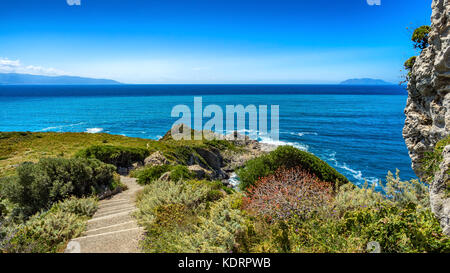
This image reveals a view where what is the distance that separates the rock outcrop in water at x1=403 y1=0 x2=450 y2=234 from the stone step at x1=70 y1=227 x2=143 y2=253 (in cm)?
724

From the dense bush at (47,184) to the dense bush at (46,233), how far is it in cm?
149

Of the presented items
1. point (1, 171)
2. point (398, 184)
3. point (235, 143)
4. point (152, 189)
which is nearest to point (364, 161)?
point (235, 143)

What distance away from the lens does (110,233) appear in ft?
21.2

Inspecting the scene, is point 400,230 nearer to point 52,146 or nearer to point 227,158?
point 52,146

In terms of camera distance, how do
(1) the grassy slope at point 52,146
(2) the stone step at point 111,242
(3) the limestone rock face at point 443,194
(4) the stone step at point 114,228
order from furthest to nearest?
(1) the grassy slope at point 52,146
(4) the stone step at point 114,228
(2) the stone step at point 111,242
(3) the limestone rock face at point 443,194

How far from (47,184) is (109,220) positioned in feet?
11.2

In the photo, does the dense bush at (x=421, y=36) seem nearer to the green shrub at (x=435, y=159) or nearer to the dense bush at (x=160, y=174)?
the green shrub at (x=435, y=159)

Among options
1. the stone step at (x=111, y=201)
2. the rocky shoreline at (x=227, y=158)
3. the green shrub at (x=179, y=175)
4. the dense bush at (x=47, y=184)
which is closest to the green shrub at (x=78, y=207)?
the dense bush at (x=47, y=184)

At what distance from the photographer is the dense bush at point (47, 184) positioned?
8.27 metres

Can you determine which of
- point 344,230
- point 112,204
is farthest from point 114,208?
point 344,230

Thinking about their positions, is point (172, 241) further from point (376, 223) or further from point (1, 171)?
point (1, 171)

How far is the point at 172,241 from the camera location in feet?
18.4

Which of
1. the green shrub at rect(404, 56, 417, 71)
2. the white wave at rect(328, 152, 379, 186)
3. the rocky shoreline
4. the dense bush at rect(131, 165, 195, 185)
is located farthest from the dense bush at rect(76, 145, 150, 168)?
the white wave at rect(328, 152, 379, 186)
